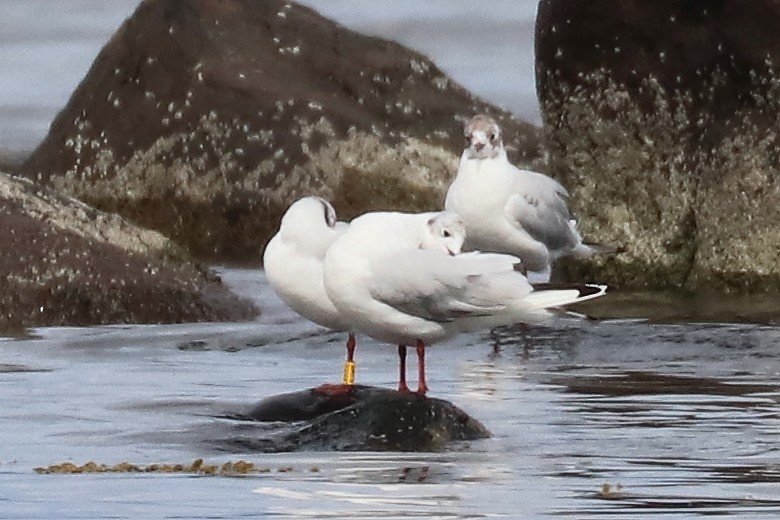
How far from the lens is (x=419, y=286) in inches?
372

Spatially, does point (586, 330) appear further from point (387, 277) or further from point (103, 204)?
point (103, 204)

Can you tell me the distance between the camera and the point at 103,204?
18547 mm

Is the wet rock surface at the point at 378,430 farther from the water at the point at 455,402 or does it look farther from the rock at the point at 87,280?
the rock at the point at 87,280

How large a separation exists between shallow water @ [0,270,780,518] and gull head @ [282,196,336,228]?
0.80 meters

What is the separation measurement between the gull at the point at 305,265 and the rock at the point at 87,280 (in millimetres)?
3300

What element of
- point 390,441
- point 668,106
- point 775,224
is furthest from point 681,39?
point 390,441

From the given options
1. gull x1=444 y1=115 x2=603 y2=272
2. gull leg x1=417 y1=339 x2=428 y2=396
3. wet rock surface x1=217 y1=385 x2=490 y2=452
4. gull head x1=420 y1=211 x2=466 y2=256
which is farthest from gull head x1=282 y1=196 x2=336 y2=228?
gull x1=444 y1=115 x2=603 y2=272

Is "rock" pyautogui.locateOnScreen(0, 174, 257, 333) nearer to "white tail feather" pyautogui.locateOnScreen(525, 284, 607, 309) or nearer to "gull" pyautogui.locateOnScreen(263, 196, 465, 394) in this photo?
"gull" pyautogui.locateOnScreen(263, 196, 465, 394)

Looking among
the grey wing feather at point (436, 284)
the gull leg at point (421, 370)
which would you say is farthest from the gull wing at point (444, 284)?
the gull leg at point (421, 370)

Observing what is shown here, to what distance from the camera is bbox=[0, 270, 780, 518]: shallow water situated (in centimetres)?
700

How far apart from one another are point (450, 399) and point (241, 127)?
29.0ft

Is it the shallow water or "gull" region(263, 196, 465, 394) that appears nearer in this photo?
the shallow water

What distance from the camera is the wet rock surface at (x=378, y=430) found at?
8.33 metres

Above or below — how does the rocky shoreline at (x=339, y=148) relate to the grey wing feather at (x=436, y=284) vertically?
above
